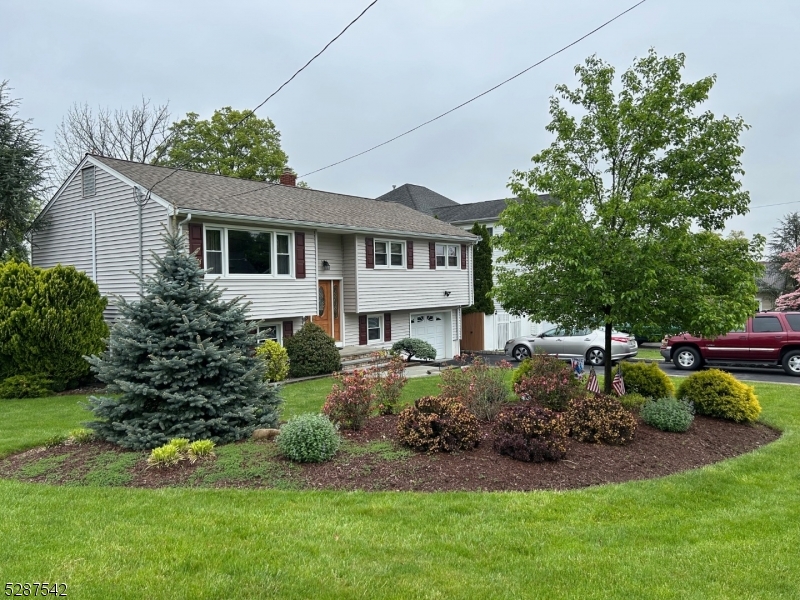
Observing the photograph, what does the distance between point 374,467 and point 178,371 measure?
299 centimetres

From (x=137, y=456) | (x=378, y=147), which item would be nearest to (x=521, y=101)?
(x=378, y=147)

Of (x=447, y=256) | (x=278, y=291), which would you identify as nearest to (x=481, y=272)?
(x=447, y=256)

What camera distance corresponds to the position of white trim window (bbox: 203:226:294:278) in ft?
48.6

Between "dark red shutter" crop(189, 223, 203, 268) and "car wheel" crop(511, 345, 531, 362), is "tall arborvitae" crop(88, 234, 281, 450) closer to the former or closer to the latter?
"dark red shutter" crop(189, 223, 203, 268)

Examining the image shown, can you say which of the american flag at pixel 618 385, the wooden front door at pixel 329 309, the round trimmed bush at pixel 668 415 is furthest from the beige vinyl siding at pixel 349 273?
the round trimmed bush at pixel 668 415

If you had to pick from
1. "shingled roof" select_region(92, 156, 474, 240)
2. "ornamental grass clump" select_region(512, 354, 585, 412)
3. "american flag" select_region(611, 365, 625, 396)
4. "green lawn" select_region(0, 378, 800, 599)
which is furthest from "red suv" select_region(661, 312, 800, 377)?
"green lawn" select_region(0, 378, 800, 599)

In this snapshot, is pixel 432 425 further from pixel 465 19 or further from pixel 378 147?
pixel 378 147

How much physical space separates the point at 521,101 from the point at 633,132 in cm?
267

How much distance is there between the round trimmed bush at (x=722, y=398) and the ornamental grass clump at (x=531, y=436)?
11.6 feet

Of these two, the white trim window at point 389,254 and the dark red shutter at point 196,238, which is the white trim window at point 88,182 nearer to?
the dark red shutter at point 196,238

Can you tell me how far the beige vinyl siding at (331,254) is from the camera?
18.5 meters

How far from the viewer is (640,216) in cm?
830

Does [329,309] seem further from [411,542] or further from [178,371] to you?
[411,542]

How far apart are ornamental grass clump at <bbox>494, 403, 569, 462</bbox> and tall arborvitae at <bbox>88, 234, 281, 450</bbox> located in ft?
10.8
